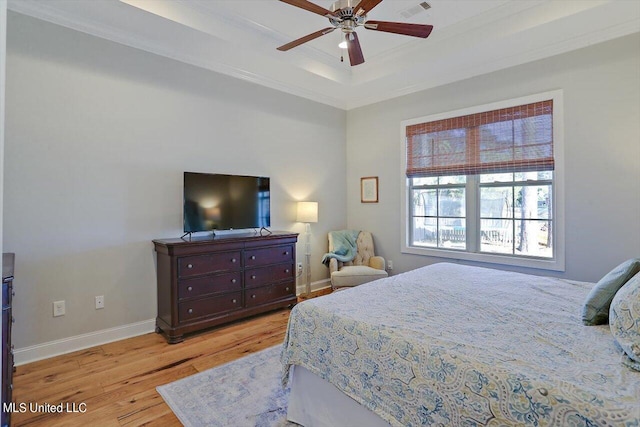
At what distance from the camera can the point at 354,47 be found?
8.84ft

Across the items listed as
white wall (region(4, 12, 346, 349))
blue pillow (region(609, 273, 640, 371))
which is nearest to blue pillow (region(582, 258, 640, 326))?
blue pillow (region(609, 273, 640, 371))

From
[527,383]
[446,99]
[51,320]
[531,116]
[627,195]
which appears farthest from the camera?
[446,99]

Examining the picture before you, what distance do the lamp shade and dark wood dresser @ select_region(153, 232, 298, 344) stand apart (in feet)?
1.82

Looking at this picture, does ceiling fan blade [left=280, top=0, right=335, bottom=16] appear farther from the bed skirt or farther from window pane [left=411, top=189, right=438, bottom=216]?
window pane [left=411, top=189, right=438, bottom=216]

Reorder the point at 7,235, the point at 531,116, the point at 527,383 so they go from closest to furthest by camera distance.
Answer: the point at 527,383
the point at 7,235
the point at 531,116

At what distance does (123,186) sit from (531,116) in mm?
4279

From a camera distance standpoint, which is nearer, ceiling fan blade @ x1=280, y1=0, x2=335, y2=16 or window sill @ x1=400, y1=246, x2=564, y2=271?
ceiling fan blade @ x1=280, y1=0, x2=335, y2=16

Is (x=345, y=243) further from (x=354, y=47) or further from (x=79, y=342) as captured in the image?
(x=79, y=342)

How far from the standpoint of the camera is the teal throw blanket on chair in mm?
4621

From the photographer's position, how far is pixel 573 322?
1.66 meters

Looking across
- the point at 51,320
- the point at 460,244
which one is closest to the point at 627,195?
the point at 460,244

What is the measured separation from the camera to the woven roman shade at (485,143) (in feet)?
11.3

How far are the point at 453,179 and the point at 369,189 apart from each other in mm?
1247

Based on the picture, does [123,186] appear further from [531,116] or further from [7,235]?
[531,116]
